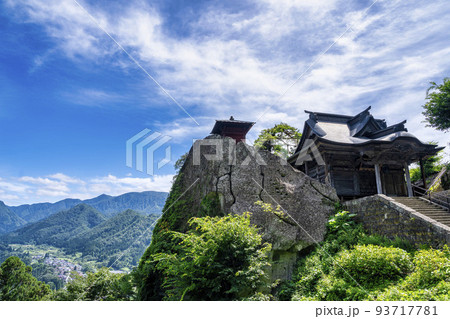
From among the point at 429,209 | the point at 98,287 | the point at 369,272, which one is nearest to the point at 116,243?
the point at 98,287

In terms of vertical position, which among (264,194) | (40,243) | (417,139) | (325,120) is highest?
(325,120)

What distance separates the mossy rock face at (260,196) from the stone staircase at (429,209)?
310 centimetres

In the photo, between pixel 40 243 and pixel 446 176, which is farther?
pixel 40 243

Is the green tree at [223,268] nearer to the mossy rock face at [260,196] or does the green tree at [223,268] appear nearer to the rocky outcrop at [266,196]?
the rocky outcrop at [266,196]

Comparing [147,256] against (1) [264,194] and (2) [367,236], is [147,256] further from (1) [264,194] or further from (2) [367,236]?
(2) [367,236]

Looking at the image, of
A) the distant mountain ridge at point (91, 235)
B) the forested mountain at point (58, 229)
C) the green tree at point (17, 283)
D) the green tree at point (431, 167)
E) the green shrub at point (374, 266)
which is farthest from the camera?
the forested mountain at point (58, 229)

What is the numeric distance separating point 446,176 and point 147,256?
23.2 meters

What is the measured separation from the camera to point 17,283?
23672 millimetres

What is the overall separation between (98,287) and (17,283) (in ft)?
53.1

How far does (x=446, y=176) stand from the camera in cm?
2181

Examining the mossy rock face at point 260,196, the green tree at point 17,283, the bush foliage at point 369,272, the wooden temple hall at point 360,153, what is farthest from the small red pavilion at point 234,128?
the green tree at point 17,283

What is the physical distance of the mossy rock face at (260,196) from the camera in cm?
1091
